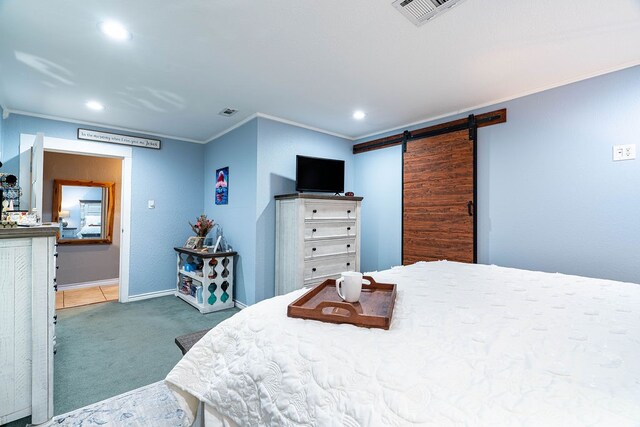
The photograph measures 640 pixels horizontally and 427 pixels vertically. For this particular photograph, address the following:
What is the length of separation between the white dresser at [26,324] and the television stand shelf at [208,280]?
6.02 ft

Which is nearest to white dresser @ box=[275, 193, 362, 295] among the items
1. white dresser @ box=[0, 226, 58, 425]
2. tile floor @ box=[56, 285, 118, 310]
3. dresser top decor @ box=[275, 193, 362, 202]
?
dresser top decor @ box=[275, 193, 362, 202]

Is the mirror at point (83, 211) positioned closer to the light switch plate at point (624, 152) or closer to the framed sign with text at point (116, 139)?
the framed sign with text at point (116, 139)

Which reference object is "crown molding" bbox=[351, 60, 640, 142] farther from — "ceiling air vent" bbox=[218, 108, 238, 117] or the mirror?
the mirror

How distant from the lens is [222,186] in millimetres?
3998

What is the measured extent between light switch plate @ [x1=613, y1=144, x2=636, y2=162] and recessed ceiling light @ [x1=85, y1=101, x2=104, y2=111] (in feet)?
15.4

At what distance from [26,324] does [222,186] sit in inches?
103

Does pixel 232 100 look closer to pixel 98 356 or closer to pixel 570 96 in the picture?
pixel 98 356

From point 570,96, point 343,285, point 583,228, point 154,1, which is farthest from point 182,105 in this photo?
point 583,228

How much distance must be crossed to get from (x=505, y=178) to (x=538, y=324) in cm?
230

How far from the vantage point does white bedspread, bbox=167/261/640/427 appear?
60 cm

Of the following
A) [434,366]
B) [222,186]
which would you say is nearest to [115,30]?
[222,186]

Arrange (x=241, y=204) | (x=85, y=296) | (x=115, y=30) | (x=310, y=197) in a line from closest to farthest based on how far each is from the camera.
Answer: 1. (x=115, y=30)
2. (x=310, y=197)
3. (x=241, y=204)
4. (x=85, y=296)

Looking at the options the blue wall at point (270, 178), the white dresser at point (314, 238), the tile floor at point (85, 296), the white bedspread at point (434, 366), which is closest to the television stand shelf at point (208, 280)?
the blue wall at point (270, 178)

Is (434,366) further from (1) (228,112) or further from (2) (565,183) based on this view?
(1) (228,112)
